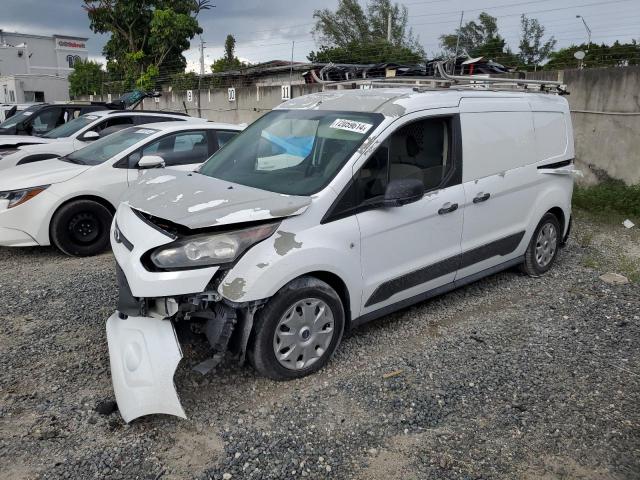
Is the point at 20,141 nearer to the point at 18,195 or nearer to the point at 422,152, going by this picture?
the point at 18,195

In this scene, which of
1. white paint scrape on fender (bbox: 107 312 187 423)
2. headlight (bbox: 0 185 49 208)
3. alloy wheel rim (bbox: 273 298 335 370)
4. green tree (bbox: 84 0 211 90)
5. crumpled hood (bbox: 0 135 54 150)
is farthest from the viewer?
green tree (bbox: 84 0 211 90)

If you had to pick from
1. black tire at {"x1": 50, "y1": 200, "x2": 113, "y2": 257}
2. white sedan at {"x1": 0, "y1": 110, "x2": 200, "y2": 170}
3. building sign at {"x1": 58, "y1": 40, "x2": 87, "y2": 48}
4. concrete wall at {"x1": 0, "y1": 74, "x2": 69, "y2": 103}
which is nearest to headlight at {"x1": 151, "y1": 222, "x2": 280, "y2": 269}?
black tire at {"x1": 50, "y1": 200, "x2": 113, "y2": 257}

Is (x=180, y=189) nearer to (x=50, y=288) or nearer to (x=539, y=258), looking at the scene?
(x=50, y=288)

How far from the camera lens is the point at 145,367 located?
311 centimetres

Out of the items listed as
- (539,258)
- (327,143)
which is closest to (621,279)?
(539,258)

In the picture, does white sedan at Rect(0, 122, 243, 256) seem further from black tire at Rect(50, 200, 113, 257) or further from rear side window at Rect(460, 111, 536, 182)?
rear side window at Rect(460, 111, 536, 182)

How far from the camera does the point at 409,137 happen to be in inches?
159

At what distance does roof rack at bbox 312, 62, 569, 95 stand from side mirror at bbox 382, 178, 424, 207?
1.10m

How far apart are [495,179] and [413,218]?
1.14 metres

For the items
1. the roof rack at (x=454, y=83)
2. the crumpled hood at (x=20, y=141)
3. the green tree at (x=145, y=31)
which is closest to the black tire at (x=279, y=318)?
the roof rack at (x=454, y=83)

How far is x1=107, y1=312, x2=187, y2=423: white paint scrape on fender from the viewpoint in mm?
3041

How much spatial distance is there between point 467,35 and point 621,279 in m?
29.7

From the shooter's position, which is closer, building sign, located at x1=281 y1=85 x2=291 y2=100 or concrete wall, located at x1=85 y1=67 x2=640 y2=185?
concrete wall, located at x1=85 y1=67 x2=640 y2=185

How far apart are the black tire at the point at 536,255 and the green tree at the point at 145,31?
2408 centimetres
